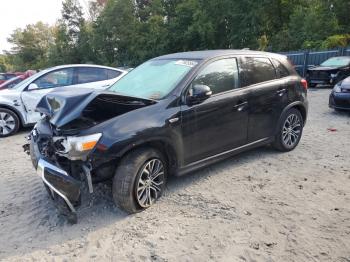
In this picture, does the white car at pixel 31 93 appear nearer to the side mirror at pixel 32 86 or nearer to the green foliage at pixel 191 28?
the side mirror at pixel 32 86

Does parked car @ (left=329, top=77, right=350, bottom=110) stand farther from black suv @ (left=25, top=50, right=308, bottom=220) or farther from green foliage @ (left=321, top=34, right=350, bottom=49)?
green foliage @ (left=321, top=34, right=350, bottom=49)

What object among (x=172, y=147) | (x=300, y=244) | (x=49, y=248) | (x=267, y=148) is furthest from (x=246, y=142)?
(x=49, y=248)

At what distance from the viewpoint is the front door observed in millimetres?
4020

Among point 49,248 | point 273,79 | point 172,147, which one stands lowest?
point 49,248

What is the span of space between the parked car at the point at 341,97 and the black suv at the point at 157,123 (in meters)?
3.60

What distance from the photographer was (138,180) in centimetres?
356

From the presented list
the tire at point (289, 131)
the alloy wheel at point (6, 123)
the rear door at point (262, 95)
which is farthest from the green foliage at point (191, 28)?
the alloy wheel at point (6, 123)

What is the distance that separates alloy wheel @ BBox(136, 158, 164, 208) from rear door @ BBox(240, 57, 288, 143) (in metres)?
1.62

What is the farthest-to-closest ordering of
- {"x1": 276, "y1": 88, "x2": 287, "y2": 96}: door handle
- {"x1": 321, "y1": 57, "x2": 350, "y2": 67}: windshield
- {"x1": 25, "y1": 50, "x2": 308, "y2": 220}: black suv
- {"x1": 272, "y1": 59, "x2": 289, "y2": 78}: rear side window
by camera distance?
{"x1": 321, "y1": 57, "x2": 350, "y2": 67}: windshield, {"x1": 272, "y1": 59, "x2": 289, "y2": 78}: rear side window, {"x1": 276, "y1": 88, "x2": 287, "y2": 96}: door handle, {"x1": 25, "y1": 50, "x2": 308, "y2": 220}: black suv

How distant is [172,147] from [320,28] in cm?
2592

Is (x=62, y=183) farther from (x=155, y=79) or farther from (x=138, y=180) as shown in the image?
(x=155, y=79)

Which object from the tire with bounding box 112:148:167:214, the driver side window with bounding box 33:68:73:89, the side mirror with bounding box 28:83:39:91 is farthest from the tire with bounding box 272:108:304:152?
the side mirror with bounding box 28:83:39:91

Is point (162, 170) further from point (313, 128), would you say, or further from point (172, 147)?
point (313, 128)

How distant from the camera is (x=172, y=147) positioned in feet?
12.6
